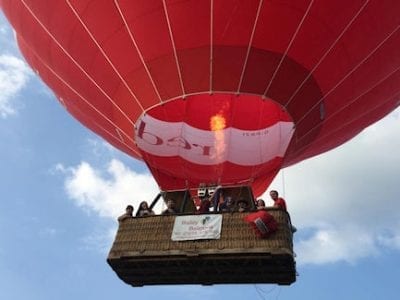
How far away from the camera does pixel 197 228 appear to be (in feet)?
24.2

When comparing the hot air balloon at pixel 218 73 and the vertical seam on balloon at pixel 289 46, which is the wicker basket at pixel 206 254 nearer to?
the hot air balloon at pixel 218 73

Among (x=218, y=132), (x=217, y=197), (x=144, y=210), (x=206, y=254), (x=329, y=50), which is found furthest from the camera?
(x=218, y=132)

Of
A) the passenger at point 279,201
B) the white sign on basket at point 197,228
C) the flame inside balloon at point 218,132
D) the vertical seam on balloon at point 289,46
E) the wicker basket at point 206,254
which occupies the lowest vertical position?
the wicker basket at point 206,254

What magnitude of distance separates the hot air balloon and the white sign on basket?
2.79ft

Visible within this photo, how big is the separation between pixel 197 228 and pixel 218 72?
177 cm

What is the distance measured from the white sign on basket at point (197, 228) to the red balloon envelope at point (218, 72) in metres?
1.45

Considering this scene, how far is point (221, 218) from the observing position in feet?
24.4

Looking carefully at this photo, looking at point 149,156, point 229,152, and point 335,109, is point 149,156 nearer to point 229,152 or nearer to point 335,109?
point 229,152

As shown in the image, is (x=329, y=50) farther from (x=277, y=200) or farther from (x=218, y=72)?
(x=277, y=200)

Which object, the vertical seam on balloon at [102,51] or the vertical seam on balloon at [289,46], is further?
the vertical seam on balloon at [102,51]

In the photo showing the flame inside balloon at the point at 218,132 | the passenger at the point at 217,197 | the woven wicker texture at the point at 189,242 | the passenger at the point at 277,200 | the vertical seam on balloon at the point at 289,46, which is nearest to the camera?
the woven wicker texture at the point at 189,242

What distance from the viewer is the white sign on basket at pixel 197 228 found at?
7324mm

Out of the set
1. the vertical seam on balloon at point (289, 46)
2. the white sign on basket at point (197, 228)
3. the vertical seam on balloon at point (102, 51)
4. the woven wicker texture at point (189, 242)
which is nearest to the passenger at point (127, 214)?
the woven wicker texture at point (189, 242)

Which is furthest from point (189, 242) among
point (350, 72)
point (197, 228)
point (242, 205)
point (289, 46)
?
point (350, 72)
